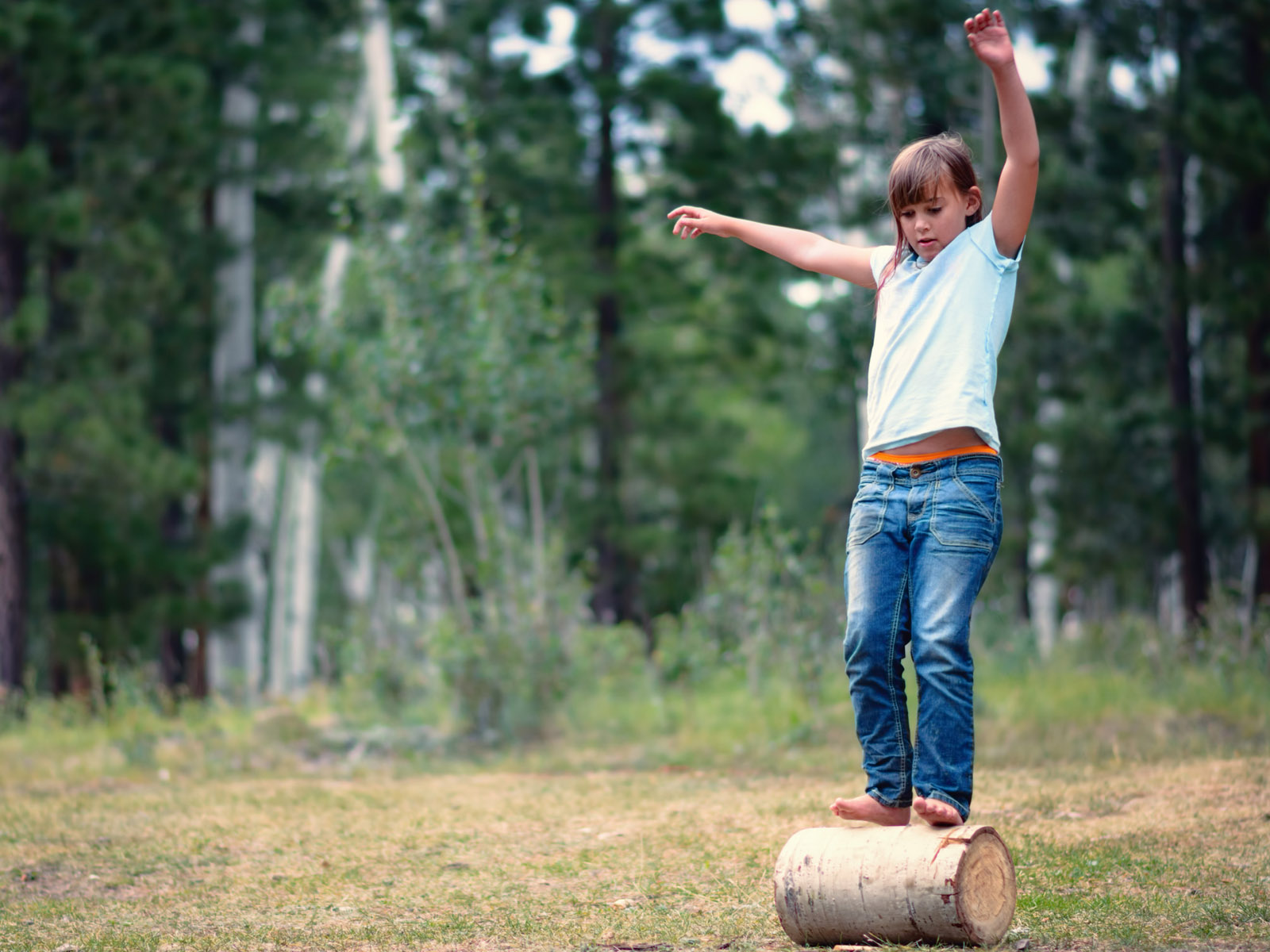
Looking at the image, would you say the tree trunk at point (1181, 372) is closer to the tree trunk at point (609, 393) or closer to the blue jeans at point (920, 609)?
the tree trunk at point (609, 393)

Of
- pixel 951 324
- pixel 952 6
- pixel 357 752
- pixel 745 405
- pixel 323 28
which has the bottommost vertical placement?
pixel 357 752

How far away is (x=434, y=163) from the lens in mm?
17344

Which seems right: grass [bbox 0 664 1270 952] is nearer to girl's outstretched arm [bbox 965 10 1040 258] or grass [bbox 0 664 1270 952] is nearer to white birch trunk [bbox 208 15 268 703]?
girl's outstretched arm [bbox 965 10 1040 258]

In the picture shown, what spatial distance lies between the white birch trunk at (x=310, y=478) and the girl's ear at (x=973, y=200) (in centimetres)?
1382

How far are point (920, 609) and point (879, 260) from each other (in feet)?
3.42

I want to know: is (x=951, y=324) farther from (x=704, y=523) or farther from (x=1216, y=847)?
(x=704, y=523)

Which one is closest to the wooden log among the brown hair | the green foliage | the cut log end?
the cut log end

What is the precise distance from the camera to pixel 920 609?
363 cm

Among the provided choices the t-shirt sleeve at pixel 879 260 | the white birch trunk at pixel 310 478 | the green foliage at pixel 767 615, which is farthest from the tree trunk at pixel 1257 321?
the white birch trunk at pixel 310 478

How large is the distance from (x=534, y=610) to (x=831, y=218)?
12664 millimetres

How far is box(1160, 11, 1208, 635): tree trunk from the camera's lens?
560 inches

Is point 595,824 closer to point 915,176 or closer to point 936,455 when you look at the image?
point 936,455

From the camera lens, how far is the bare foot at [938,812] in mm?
3486

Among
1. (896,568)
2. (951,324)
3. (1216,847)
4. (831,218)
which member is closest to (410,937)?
(896,568)
